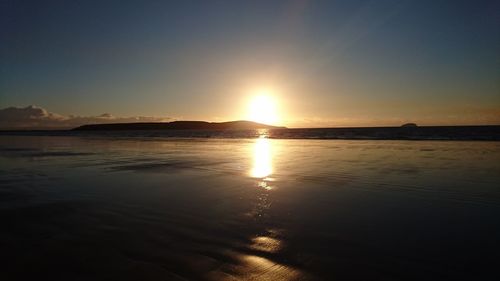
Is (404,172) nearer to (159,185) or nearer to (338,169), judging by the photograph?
(338,169)

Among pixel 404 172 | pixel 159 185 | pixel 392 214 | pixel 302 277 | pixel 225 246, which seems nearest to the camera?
pixel 302 277

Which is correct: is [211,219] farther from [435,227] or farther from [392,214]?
[435,227]

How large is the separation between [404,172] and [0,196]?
14.2 metres

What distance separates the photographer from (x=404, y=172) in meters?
13.1

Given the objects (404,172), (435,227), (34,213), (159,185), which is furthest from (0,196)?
(404,172)

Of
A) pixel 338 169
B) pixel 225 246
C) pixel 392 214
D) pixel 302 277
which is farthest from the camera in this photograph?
pixel 338 169

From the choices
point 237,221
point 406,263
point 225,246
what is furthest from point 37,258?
point 406,263

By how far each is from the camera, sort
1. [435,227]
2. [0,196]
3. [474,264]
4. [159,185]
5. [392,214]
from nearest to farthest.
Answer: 1. [474,264]
2. [435,227]
3. [392,214]
4. [0,196]
5. [159,185]

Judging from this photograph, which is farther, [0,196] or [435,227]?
[0,196]

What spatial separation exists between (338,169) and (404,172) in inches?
105

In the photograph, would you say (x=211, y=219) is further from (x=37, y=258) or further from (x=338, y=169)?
(x=338, y=169)

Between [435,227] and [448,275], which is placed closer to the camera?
[448,275]

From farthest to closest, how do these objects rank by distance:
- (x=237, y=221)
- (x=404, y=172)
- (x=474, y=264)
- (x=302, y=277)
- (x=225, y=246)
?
(x=404, y=172)
(x=237, y=221)
(x=225, y=246)
(x=474, y=264)
(x=302, y=277)

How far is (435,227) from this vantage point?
6039 millimetres
